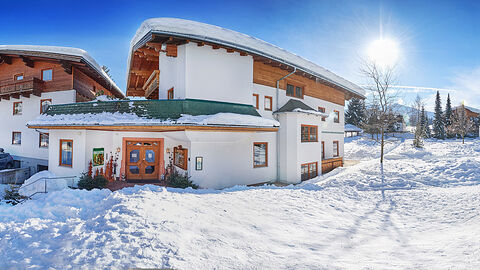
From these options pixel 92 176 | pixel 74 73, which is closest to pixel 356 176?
pixel 92 176

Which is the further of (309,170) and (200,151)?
(309,170)

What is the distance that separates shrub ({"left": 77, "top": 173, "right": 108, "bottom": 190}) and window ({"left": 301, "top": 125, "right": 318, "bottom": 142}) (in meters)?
11.5

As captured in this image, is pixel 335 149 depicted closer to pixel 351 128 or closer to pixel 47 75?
pixel 47 75

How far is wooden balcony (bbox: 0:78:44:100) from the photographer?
15438 millimetres

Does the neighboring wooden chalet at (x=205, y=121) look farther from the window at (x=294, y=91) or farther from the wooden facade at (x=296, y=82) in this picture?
the window at (x=294, y=91)

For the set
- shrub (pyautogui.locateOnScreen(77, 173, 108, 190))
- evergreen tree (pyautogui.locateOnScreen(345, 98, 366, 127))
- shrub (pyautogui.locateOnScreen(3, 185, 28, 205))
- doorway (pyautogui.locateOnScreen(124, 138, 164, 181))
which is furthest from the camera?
evergreen tree (pyautogui.locateOnScreen(345, 98, 366, 127))

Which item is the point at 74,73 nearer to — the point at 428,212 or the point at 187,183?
the point at 187,183

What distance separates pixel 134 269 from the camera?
9.91ft

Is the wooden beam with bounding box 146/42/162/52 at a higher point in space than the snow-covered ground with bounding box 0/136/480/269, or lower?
higher

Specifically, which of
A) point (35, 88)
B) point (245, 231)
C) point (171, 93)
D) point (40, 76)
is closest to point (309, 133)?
point (171, 93)

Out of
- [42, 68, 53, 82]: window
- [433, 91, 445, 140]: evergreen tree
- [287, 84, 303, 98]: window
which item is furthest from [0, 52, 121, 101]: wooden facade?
[433, 91, 445, 140]: evergreen tree

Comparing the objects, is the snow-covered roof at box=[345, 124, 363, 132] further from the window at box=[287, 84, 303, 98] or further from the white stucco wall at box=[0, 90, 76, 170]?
the white stucco wall at box=[0, 90, 76, 170]

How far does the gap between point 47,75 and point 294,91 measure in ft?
65.0

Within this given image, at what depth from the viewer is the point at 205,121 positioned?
875 cm
